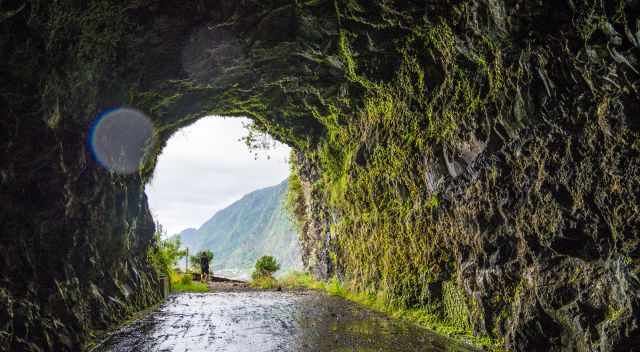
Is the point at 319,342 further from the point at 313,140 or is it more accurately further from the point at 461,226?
the point at 313,140

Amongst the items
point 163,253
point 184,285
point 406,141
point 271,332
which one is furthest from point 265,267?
point 271,332

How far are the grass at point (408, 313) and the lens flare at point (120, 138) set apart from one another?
675 centimetres

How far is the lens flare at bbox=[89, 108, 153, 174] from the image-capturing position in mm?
7352

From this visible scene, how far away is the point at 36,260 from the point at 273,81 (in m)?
7.34

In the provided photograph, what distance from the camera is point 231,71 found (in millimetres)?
10102

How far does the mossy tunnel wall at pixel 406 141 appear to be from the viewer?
13.9ft

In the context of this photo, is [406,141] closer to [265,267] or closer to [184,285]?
[184,285]

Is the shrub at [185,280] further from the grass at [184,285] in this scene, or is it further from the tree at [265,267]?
the tree at [265,267]

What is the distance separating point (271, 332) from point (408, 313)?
3076 mm

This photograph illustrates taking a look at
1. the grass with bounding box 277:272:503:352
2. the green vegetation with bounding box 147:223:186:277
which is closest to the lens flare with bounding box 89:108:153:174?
the green vegetation with bounding box 147:223:186:277

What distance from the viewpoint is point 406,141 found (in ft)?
29.1

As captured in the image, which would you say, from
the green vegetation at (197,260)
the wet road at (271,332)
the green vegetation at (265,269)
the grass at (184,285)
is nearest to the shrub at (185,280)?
the grass at (184,285)

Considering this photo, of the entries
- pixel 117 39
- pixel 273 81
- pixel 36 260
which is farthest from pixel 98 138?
pixel 273 81


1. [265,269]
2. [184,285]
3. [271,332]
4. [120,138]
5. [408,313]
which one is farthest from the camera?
[265,269]
